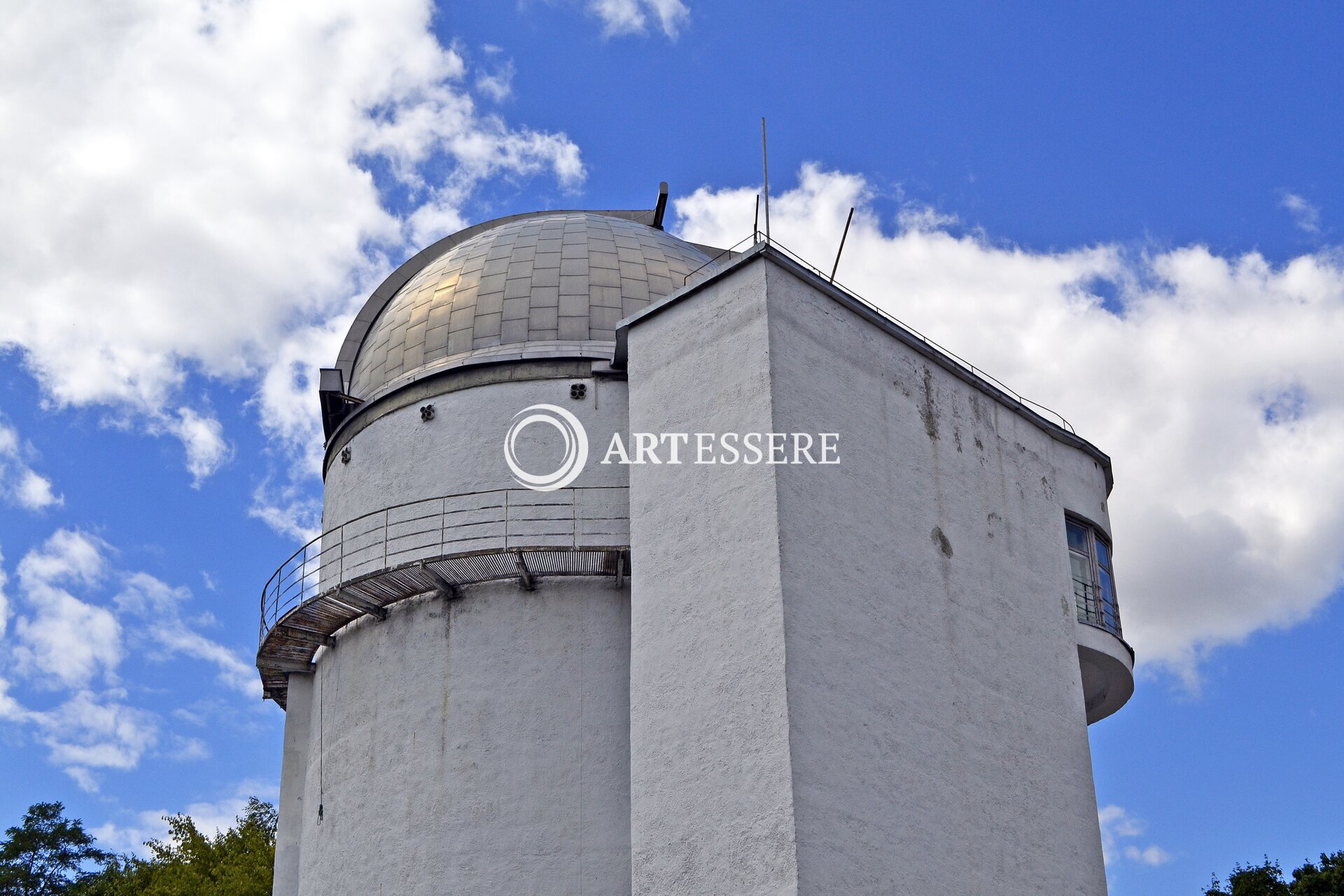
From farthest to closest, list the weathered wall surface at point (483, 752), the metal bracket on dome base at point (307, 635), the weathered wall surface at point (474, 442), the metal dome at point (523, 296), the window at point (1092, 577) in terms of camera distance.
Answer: the metal dome at point (523, 296) → the metal bracket on dome base at point (307, 635) → the weathered wall surface at point (474, 442) → the window at point (1092, 577) → the weathered wall surface at point (483, 752)

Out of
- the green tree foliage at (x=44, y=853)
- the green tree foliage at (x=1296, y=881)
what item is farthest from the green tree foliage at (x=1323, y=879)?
the green tree foliage at (x=44, y=853)

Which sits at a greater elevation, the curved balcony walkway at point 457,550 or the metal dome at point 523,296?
the metal dome at point 523,296

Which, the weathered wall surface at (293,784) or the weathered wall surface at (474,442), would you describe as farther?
the weathered wall surface at (293,784)

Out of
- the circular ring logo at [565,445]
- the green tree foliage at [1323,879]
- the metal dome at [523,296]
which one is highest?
the metal dome at [523,296]

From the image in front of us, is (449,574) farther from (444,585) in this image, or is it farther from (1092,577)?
(1092,577)

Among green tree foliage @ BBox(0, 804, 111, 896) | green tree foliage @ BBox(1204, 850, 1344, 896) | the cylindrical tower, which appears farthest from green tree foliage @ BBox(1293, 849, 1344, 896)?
green tree foliage @ BBox(0, 804, 111, 896)

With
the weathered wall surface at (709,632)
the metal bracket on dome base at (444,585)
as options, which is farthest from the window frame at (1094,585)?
the metal bracket on dome base at (444,585)

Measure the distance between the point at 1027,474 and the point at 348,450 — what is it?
11.7m

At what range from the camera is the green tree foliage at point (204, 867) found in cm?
3164

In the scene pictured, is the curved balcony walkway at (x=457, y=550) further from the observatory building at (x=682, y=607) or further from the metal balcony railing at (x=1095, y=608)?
the metal balcony railing at (x=1095, y=608)

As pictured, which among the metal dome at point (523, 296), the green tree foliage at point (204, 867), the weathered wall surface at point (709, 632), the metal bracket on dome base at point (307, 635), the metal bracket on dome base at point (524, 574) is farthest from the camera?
the green tree foliage at point (204, 867)

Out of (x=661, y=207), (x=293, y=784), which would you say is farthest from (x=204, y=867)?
(x=661, y=207)

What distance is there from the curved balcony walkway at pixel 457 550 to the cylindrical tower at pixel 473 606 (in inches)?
1.6

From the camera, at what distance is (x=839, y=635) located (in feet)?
57.0
